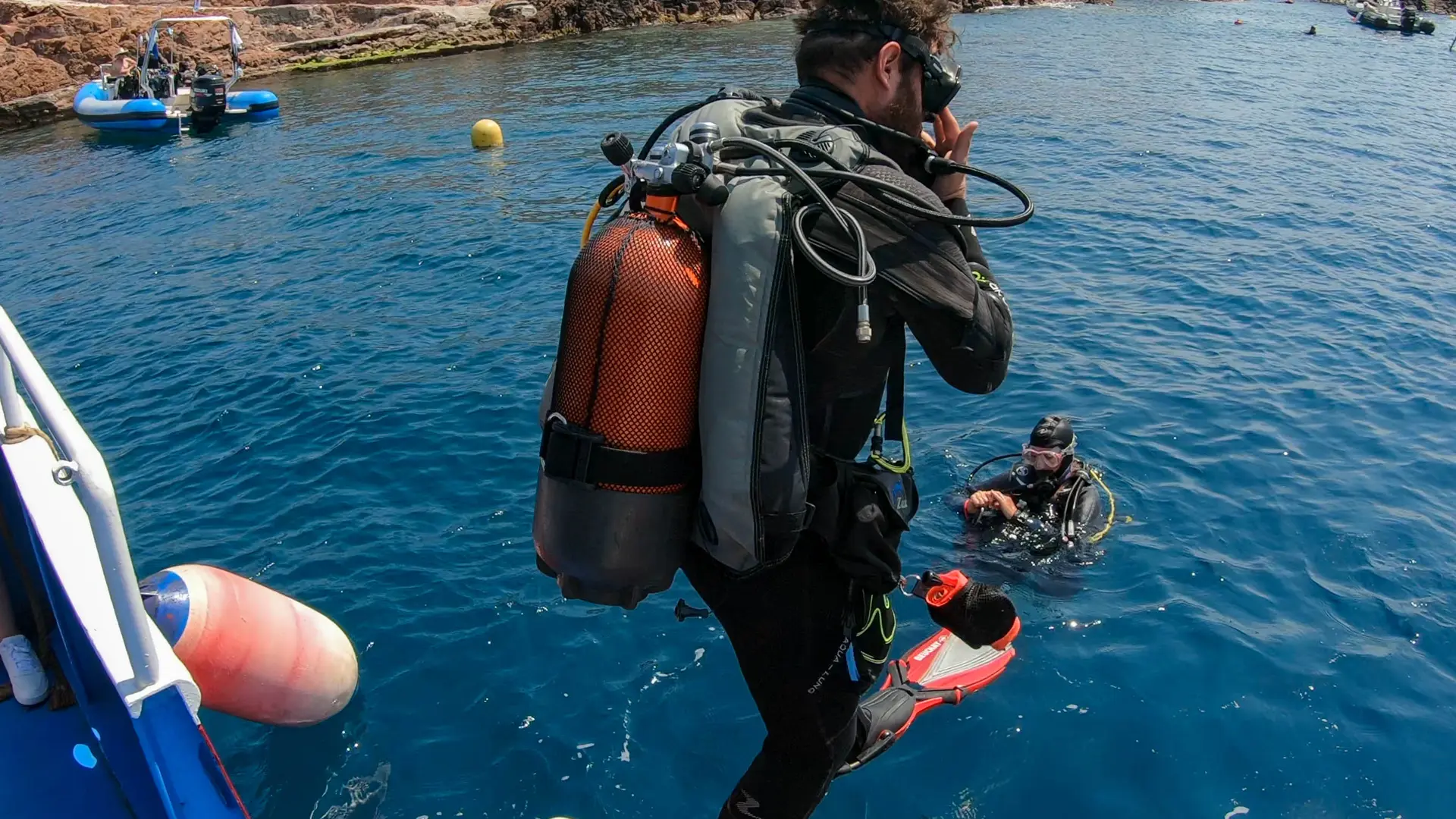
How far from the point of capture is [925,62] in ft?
8.95

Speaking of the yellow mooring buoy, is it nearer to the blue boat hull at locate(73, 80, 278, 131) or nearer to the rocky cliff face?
the blue boat hull at locate(73, 80, 278, 131)

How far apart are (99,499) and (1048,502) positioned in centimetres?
527

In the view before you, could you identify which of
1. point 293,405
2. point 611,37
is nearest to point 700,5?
point 611,37

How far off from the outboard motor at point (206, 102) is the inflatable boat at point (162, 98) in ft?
0.06

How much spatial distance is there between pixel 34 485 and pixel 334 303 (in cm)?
804

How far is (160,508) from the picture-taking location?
23.3ft

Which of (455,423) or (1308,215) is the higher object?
(1308,215)

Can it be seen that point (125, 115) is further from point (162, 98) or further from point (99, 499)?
point (99, 499)

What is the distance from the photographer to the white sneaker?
3.33 m

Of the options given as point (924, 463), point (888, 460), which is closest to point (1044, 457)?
point (924, 463)

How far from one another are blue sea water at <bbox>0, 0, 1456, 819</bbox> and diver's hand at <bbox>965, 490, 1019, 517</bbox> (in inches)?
13.0

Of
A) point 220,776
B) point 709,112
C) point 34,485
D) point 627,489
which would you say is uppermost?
point 709,112

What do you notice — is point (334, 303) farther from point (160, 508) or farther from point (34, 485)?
point (34, 485)

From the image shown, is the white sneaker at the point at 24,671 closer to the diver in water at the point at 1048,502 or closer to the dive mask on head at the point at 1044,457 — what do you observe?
the diver in water at the point at 1048,502
